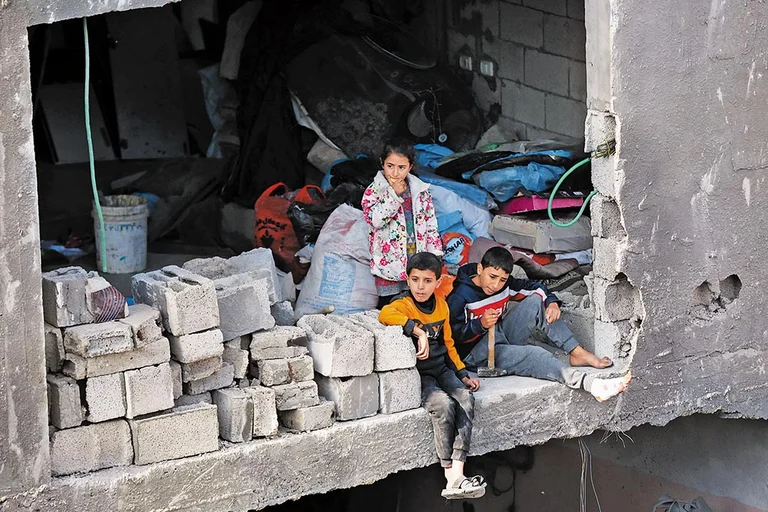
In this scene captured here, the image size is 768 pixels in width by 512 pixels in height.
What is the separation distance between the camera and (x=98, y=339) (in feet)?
14.3

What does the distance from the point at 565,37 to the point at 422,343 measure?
2.87m

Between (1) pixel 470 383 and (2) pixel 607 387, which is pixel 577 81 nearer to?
(2) pixel 607 387

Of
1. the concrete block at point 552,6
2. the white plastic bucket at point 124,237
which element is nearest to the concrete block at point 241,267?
the white plastic bucket at point 124,237

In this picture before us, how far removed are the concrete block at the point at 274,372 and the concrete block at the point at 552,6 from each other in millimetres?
3357

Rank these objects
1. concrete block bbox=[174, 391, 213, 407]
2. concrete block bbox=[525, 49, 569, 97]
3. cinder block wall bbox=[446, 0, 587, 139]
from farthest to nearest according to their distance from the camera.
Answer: concrete block bbox=[525, 49, 569, 97] → cinder block wall bbox=[446, 0, 587, 139] → concrete block bbox=[174, 391, 213, 407]

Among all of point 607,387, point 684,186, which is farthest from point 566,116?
point 607,387

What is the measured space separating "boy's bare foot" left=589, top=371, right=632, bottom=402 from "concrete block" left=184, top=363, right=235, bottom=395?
1.78 metres

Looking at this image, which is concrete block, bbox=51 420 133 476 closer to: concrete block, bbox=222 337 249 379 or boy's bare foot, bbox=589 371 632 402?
concrete block, bbox=222 337 249 379

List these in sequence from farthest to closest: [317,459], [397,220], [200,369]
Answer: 1. [397,220]
2. [317,459]
3. [200,369]

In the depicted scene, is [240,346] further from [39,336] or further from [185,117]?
[185,117]

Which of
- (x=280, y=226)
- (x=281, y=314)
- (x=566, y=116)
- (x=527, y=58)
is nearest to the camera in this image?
(x=281, y=314)

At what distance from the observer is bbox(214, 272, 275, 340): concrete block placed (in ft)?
15.7

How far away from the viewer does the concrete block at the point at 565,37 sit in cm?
698

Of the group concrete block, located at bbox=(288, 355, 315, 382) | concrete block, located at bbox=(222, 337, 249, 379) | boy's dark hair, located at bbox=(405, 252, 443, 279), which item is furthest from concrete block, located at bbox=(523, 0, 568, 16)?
concrete block, located at bbox=(222, 337, 249, 379)
